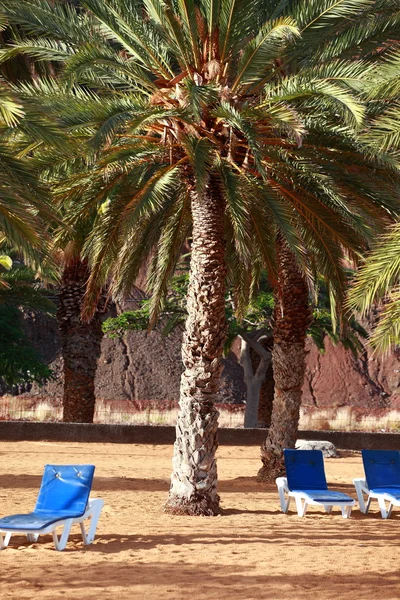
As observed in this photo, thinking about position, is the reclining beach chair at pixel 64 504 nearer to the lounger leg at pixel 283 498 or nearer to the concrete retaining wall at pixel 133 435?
the lounger leg at pixel 283 498

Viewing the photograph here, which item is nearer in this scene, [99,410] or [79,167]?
[79,167]

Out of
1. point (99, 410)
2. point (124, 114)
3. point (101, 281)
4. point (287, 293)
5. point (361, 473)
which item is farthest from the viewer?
point (99, 410)

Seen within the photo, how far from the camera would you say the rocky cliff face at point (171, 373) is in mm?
51406

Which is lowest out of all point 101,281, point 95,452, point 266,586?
point 266,586

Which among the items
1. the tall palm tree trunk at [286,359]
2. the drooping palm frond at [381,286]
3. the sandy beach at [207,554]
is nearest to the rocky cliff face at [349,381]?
the tall palm tree trunk at [286,359]

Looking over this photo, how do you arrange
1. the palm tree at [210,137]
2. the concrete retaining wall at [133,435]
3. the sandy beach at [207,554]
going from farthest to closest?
the concrete retaining wall at [133,435] < the palm tree at [210,137] < the sandy beach at [207,554]

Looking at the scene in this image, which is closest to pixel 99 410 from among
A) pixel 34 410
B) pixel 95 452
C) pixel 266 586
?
pixel 34 410

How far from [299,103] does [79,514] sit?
20.8 ft

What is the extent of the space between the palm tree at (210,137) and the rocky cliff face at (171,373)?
37.9 m

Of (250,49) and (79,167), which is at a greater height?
(250,49)

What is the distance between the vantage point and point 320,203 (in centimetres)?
1333

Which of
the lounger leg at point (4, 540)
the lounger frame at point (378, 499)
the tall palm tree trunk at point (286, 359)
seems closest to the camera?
the lounger leg at point (4, 540)

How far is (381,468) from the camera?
524 inches

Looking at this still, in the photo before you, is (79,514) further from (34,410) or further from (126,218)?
(34,410)
